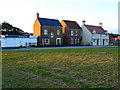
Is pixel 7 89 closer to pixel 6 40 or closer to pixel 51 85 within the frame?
pixel 51 85

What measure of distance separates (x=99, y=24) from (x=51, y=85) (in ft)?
171

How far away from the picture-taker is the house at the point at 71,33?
42531 mm

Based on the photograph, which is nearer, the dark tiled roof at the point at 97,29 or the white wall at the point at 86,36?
the white wall at the point at 86,36

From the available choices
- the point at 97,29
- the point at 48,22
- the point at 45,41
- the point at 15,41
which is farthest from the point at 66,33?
the point at 15,41

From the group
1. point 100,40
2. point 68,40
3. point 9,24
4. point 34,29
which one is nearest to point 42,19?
point 34,29

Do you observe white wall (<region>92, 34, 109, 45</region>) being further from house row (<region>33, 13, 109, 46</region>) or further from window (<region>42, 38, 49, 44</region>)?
window (<region>42, 38, 49, 44</region>)

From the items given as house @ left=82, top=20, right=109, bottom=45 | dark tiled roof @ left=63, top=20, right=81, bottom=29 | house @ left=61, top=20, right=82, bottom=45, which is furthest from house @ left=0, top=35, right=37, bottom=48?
house @ left=82, top=20, right=109, bottom=45

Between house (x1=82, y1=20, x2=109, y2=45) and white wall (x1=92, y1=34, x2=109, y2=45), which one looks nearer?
house (x1=82, y1=20, x2=109, y2=45)

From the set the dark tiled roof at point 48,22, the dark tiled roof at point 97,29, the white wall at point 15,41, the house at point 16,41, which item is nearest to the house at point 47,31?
the dark tiled roof at point 48,22

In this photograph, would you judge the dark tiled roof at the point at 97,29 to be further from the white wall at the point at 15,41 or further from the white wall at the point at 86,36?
the white wall at the point at 15,41

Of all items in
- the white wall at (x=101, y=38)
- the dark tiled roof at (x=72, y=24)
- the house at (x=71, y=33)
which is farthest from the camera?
the white wall at (x=101, y=38)

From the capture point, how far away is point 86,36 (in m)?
→ 45.0

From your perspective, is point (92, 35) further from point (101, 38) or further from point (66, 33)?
point (66, 33)

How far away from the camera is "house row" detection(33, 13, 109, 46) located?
36.7m
